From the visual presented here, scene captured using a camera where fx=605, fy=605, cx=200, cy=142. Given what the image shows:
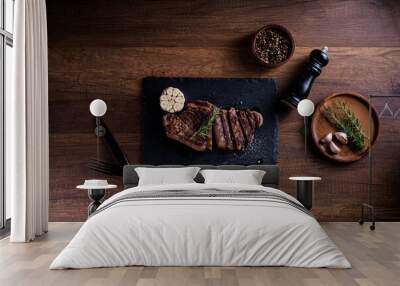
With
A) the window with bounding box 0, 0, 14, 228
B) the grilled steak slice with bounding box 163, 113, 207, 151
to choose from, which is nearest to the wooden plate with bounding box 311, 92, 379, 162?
the grilled steak slice with bounding box 163, 113, 207, 151

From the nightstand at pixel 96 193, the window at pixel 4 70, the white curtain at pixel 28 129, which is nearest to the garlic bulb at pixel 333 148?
A: the nightstand at pixel 96 193

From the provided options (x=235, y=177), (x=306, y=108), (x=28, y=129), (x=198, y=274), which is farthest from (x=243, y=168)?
(x=198, y=274)

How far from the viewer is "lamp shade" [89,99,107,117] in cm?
700

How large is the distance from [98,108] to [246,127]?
1790 millimetres

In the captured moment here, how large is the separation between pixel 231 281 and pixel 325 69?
4.01 meters

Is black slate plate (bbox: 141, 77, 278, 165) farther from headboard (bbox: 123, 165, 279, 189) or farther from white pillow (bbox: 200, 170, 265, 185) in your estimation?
white pillow (bbox: 200, 170, 265, 185)

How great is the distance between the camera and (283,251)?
4676 mm

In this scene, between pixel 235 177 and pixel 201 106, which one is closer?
pixel 235 177

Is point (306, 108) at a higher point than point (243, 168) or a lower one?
higher

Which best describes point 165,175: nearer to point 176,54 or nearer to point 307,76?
point 176,54

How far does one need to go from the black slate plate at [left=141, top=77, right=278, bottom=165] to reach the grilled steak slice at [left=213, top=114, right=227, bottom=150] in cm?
10

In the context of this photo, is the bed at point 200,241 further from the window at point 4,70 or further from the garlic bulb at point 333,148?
the garlic bulb at point 333,148

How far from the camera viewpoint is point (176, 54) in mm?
7453

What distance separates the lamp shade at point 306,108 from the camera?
7043mm
